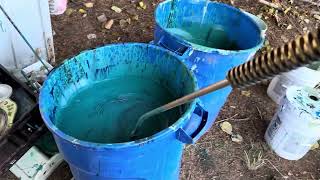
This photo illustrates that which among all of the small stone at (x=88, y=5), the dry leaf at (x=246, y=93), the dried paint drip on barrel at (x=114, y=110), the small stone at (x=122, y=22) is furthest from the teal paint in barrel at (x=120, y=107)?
the small stone at (x=88, y=5)

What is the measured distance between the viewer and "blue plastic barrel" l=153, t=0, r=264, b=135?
4.92ft

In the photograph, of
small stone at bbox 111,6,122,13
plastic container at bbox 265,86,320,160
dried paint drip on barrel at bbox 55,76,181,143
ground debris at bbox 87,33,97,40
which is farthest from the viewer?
small stone at bbox 111,6,122,13

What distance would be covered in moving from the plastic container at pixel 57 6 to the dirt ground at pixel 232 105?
0.14 ft

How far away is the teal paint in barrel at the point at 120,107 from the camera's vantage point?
3.64 ft

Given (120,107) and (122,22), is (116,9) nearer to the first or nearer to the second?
(122,22)

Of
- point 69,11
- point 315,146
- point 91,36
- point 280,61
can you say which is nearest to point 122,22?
point 91,36

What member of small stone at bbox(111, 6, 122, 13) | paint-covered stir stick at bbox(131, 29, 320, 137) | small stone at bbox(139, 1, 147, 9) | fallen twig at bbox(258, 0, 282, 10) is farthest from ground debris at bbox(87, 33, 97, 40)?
paint-covered stir stick at bbox(131, 29, 320, 137)

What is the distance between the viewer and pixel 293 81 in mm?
2094

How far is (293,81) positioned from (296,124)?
0.40m

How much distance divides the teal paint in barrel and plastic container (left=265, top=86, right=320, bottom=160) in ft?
1.98

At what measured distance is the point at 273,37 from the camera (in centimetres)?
270

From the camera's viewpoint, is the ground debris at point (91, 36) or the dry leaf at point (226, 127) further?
the ground debris at point (91, 36)

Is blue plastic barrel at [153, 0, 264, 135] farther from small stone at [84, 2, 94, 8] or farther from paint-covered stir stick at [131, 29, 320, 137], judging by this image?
small stone at [84, 2, 94, 8]

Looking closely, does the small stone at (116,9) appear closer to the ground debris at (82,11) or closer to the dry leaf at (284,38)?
the ground debris at (82,11)
